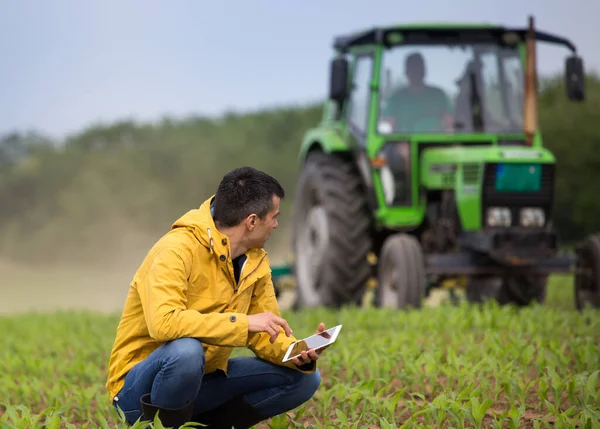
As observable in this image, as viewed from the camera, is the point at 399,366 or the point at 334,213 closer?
the point at 399,366

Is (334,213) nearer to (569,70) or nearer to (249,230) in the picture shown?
(569,70)

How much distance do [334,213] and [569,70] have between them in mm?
2641

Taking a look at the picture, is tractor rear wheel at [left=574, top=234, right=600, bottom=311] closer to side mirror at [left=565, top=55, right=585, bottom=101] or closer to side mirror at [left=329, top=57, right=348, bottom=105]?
side mirror at [left=565, top=55, right=585, bottom=101]

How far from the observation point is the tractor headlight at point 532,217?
32.8ft

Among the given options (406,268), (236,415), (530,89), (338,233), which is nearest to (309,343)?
(236,415)

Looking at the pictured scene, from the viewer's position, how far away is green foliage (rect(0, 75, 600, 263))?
32.3 metres

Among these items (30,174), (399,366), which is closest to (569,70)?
(399,366)

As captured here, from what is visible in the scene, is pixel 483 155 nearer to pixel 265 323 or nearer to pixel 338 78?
pixel 338 78

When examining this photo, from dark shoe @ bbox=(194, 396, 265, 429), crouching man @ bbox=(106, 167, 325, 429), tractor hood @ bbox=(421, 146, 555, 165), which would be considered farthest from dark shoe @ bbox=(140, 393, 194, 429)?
tractor hood @ bbox=(421, 146, 555, 165)

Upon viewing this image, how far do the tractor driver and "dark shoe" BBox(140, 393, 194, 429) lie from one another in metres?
6.28

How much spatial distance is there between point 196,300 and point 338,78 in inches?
245

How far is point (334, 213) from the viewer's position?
10.5 meters

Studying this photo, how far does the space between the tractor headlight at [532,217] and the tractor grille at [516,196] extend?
49 millimetres

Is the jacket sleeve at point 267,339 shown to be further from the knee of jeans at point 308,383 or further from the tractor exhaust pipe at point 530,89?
the tractor exhaust pipe at point 530,89
